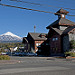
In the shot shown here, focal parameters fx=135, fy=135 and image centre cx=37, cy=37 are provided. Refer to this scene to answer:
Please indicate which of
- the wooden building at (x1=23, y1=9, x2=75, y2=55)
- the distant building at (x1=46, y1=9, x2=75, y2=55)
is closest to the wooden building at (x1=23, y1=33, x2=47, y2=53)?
the wooden building at (x1=23, y1=9, x2=75, y2=55)

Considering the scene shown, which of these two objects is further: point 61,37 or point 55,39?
point 55,39

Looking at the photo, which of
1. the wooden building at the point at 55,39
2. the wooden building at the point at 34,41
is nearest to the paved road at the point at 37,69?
the wooden building at the point at 55,39

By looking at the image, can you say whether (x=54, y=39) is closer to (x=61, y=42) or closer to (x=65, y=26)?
(x=61, y=42)

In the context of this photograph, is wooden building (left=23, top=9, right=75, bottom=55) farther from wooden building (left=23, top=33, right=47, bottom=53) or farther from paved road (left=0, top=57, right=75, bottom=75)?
paved road (left=0, top=57, right=75, bottom=75)

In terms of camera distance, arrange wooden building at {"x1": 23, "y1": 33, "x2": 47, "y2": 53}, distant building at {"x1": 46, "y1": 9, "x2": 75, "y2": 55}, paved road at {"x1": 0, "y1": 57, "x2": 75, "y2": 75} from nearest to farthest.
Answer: paved road at {"x1": 0, "y1": 57, "x2": 75, "y2": 75}
distant building at {"x1": 46, "y1": 9, "x2": 75, "y2": 55}
wooden building at {"x1": 23, "y1": 33, "x2": 47, "y2": 53}

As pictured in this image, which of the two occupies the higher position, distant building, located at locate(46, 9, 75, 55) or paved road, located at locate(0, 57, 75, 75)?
distant building, located at locate(46, 9, 75, 55)

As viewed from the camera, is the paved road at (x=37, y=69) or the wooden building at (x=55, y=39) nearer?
the paved road at (x=37, y=69)

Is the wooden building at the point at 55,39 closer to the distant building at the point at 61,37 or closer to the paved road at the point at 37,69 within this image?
the distant building at the point at 61,37

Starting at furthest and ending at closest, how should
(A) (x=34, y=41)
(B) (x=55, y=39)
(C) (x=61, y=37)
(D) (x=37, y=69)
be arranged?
1. (A) (x=34, y=41)
2. (B) (x=55, y=39)
3. (C) (x=61, y=37)
4. (D) (x=37, y=69)

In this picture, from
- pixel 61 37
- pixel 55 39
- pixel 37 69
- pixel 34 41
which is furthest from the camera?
pixel 34 41

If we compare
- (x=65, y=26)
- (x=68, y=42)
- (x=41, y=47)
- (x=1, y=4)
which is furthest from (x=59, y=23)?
(x=1, y=4)

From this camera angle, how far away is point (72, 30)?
1615 inches

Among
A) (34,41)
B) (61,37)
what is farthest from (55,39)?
(34,41)

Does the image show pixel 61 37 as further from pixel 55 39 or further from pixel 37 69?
pixel 37 69
